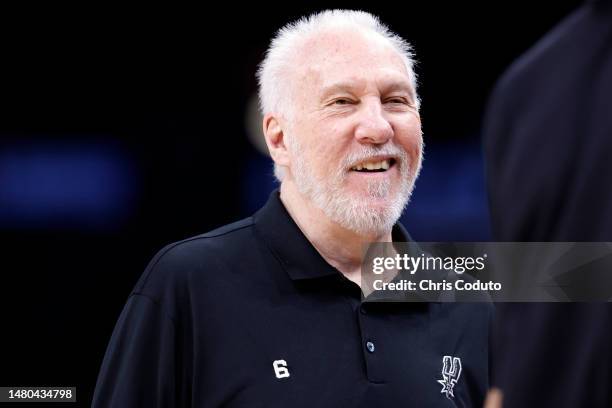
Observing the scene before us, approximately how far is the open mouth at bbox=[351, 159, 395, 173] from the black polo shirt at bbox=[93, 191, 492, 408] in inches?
8.5

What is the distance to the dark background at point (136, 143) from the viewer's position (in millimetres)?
4445

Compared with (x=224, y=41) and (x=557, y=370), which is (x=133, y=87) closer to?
(x=224, y=41)

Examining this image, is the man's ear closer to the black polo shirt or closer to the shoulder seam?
the black polo shirt

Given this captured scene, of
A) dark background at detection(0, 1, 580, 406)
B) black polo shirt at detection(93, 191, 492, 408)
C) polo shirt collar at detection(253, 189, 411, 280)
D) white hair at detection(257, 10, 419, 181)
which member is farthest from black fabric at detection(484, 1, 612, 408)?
dark background at detection(0, 1, 580, 406)

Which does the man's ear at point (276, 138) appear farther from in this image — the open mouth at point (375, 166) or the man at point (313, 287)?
the open mouth at point (375, 166)

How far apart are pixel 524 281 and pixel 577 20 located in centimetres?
31

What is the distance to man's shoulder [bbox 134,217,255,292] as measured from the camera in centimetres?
203

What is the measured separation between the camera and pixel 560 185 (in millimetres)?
946

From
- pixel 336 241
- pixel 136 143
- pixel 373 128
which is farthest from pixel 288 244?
pixel 136 143

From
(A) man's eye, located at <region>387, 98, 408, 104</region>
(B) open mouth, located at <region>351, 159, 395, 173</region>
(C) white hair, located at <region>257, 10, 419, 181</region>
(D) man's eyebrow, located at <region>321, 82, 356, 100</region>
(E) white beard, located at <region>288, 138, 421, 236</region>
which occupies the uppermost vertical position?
(C) white hair, located at <region>257, 10, 419, 181</region>

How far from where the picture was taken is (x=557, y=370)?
96cm

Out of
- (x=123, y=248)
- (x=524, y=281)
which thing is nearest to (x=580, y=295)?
(x=524, y=281)

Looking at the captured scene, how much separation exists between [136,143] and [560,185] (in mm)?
3792

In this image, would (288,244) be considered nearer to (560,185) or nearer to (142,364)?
(142,364)
